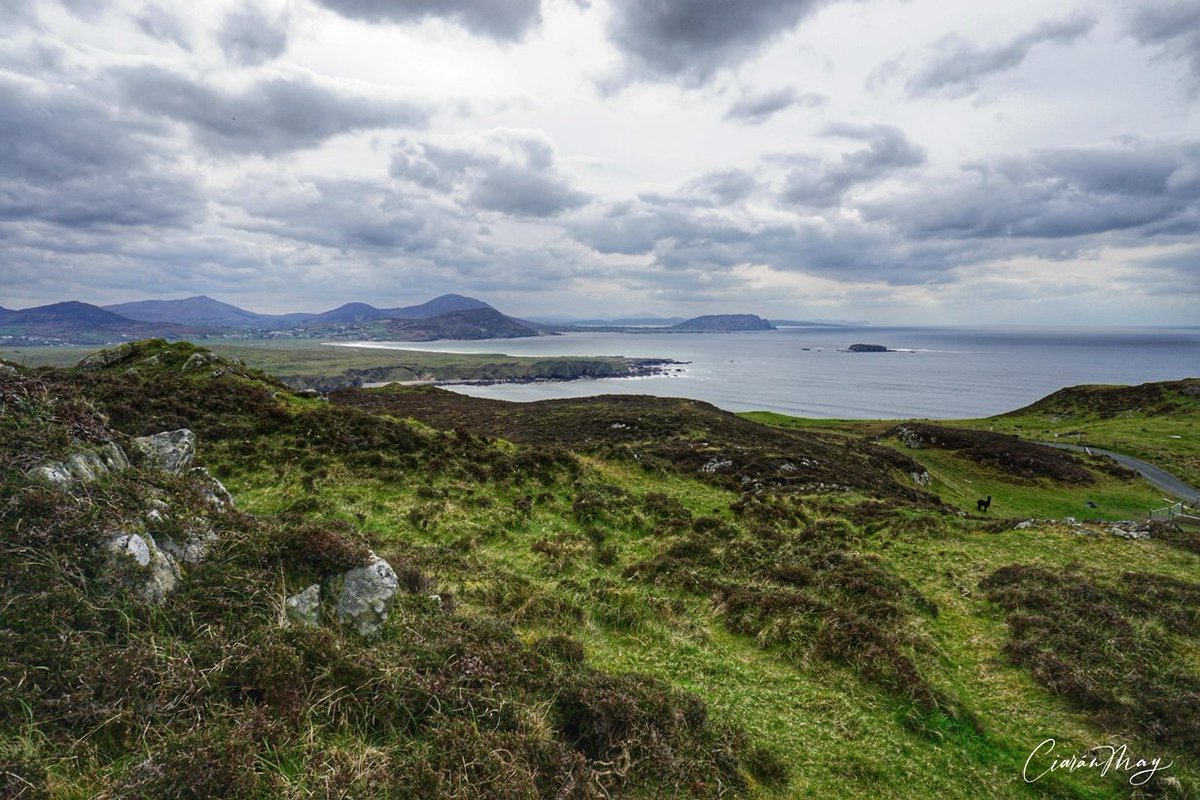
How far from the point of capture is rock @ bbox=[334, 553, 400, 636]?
822 cm

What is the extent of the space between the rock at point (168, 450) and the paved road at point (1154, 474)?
6336cm

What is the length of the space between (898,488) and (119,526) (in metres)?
40.1

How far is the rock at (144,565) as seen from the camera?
707 cm

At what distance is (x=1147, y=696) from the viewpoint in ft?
32.1

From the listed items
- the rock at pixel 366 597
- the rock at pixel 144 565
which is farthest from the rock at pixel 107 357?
the rock at pixel 366 597

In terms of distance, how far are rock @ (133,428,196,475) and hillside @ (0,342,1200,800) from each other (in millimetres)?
141

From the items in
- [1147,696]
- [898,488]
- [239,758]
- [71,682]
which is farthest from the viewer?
[898,488]

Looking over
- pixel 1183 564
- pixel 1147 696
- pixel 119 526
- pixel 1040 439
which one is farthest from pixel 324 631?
pixel 1040 439

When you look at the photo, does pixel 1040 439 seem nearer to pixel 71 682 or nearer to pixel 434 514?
pixel 434 514

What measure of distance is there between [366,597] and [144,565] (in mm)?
3069

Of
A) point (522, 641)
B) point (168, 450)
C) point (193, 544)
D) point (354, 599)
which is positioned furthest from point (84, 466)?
point (522, 641)

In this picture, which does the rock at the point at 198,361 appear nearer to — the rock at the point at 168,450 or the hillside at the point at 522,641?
the hillside at the point at 522,641

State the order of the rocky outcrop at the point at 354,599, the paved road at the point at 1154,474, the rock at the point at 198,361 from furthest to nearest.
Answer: the paved road at the point at 1154,474 → the rock at the point at 198,361 → the rocky outcrop at the point at 354,599

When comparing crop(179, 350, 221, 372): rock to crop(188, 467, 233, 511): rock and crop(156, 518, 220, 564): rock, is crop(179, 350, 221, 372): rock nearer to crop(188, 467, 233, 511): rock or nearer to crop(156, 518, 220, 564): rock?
crop(188, 467, 233, 511): rock
